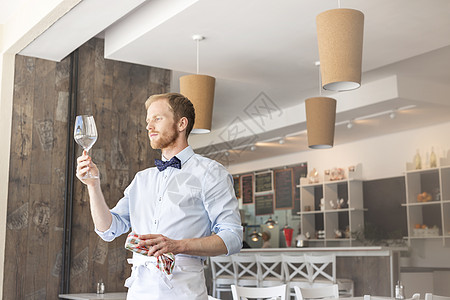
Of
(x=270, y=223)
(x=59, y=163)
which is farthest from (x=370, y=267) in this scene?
(x=270, y=223)

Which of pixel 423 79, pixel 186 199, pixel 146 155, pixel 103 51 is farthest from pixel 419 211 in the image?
pixel 186 199

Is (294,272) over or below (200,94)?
below

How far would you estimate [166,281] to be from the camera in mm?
1806

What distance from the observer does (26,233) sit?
16.4 feet

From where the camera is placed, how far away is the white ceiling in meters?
4.42

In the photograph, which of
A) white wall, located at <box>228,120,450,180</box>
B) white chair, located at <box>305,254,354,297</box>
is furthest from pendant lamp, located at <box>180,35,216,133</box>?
white wall, located at <box>228,120,450,180</box>

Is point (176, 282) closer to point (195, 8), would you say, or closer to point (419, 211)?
point (195, 8)

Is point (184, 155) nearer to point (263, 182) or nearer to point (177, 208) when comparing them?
point (177, 208)

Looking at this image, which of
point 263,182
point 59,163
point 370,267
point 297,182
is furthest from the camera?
point 263,182

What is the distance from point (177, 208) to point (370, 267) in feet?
15.2

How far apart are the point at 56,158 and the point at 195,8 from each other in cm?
195

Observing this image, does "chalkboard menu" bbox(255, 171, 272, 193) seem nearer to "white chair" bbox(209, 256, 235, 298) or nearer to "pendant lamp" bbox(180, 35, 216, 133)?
"white chair" bbox(209, 256, 235, 298)

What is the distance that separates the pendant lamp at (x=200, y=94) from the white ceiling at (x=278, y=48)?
384mm

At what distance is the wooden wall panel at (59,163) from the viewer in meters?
5.00
